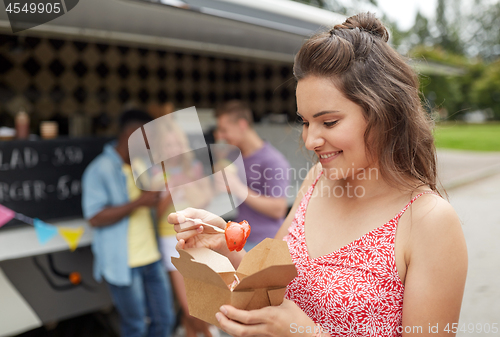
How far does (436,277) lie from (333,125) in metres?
0.51

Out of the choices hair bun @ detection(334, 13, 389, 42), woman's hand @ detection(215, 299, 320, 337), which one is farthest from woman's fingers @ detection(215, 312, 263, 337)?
hair bun @ detection(334, 13, 389, 42)

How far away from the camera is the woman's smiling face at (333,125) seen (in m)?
1.10

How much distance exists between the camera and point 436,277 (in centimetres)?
105

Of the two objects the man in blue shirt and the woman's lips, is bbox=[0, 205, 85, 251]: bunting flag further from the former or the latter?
the woman's lips

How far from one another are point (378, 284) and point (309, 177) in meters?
0.58

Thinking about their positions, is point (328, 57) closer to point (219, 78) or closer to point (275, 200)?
point (275, 200)

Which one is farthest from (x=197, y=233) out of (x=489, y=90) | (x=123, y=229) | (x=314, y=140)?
(x=489, y=90)

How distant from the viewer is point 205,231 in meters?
1.07

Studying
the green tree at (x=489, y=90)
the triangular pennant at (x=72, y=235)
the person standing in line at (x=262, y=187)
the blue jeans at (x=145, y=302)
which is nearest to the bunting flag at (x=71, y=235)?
the triangular pennant at (x=72, y=235)

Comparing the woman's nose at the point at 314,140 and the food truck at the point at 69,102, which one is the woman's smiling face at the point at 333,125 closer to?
the woman's nose at the point at 314,140

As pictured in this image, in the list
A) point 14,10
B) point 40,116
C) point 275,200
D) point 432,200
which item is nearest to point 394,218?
point 432,200

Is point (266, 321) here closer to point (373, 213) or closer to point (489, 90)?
→ point (373, 213)

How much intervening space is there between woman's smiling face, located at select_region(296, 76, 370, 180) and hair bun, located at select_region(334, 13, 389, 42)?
26 cm

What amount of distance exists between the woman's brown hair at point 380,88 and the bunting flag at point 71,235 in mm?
2503
